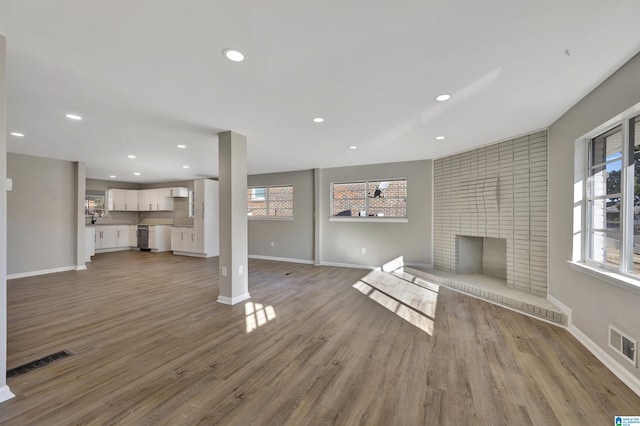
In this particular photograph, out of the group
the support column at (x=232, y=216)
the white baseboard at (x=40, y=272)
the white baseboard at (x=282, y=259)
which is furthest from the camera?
the white baseboard at (x=282, y=259)

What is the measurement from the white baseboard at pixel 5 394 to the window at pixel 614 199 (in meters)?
4.80

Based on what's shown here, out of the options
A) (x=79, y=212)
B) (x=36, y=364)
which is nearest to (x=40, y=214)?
(x=79, y=212)

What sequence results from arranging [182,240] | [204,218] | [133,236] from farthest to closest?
[133,236], [182,240], [204,218]

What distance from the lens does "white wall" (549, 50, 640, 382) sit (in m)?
2.03

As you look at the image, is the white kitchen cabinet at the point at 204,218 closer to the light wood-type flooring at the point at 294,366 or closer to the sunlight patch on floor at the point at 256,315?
the light wood-type flooring at the point at 294,366

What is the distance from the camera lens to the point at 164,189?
8.83 metres

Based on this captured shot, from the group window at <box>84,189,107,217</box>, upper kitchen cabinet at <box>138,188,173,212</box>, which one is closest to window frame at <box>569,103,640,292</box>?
upper kitchen cabinet at <box>138,188,173,212</box>

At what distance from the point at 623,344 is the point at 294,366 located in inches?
105

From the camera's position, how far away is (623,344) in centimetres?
209

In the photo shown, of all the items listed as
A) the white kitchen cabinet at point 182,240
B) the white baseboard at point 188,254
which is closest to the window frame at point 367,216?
the white baseboard at point 188,254

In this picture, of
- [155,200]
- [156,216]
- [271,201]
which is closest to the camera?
[271,201]

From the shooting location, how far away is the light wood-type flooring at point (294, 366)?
1693 mm

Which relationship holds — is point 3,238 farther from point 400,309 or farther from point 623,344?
point 623,344

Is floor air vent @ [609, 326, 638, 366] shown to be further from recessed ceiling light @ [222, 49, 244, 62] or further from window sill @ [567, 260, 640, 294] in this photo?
recessed ceiling light @ [222, 49, 244, 62]
